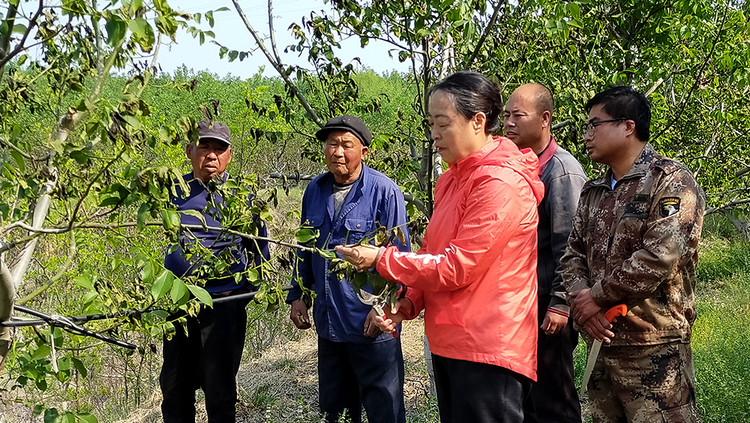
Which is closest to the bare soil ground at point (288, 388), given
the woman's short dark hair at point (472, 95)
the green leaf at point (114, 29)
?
the woman's short dark hair at point (472, 95)

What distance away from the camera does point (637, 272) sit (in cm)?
247

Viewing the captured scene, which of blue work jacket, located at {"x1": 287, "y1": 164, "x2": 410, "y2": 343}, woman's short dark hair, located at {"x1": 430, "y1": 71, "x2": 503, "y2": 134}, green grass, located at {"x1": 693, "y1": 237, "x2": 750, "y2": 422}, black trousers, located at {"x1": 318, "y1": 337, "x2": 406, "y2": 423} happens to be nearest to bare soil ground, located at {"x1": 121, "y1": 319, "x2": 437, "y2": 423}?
black trousers, located at {"x1": 318, "y1": 337, "x2": 406, "y2": 423}

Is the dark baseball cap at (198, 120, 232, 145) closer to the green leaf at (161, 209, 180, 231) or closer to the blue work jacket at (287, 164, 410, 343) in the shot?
the blue work jacket at (287, 164, 410, 343)

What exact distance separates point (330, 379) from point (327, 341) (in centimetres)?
22

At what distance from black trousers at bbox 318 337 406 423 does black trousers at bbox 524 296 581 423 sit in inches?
29.9

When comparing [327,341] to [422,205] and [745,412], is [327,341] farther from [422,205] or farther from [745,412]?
[745,412]

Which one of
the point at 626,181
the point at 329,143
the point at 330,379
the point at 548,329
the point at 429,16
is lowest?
the point at 330,379

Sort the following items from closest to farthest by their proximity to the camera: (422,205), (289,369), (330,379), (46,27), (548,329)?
(46,27) < (548,329) < (330,379) < (422,205) < (289,369)

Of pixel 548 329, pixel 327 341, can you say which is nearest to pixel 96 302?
pixel 327 341

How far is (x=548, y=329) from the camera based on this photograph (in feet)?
9.83

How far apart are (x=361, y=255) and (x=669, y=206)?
1208 mm

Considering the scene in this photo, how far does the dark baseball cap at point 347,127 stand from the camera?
11.6ft

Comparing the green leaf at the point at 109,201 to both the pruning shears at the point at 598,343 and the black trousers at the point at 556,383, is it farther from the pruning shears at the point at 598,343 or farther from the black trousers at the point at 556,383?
the black trousers at the point at 556,383

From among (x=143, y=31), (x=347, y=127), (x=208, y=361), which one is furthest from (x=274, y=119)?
(x=143, y=31)
